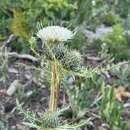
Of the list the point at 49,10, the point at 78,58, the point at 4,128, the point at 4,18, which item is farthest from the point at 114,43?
the point at 78,58

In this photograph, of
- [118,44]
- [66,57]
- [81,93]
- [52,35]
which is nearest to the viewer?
[52,35]

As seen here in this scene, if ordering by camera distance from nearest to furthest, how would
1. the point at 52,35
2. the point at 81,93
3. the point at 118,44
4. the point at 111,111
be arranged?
the point at 52,35
the point at 111,111
the point at 81,93
the point at 118,44

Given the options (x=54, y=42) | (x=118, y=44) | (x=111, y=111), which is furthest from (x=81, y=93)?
(x=54, y=42)

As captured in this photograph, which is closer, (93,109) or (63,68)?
(63,68)

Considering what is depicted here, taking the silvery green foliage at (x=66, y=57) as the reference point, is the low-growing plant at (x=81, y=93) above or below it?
below

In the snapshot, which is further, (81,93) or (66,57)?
(81,93)

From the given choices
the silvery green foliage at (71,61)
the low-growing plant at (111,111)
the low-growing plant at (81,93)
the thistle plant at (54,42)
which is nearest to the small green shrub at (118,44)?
the low-growing plant at (81,93)

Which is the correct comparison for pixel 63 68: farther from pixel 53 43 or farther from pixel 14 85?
pixel 14 85

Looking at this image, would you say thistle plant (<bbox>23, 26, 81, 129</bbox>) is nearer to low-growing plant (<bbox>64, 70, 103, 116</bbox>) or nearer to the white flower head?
the white flower head

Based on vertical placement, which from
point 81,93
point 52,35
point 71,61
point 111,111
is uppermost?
point 52,35

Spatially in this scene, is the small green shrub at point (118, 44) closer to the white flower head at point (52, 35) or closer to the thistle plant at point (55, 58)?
the thistle plant at point (55, 58)

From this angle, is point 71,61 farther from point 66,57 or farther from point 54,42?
point 54,42
